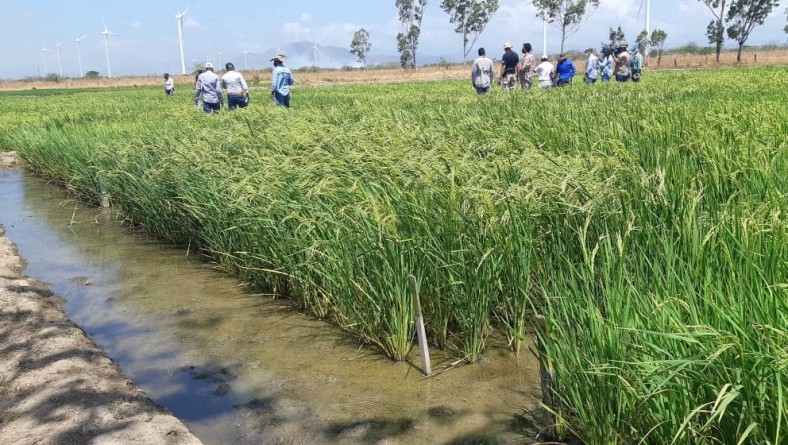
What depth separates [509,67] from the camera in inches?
589

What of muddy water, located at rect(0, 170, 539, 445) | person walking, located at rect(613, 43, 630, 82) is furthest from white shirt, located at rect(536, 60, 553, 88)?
muddy water, located at rect(0, 170, 539, 445)

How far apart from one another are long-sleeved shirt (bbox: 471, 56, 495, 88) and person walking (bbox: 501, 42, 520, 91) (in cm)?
61

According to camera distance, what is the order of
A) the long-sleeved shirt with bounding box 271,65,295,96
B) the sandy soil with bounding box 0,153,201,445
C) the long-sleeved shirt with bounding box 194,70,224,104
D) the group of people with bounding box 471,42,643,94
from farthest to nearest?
the group of people with bounding box 471,42,643,94 < the long-sleeved shirt with bounding box 194,70,224,104 < the long-sleeved shirt with bounding box 271,65,295,96 < the sandy soil with bounding box 0,153,201,445

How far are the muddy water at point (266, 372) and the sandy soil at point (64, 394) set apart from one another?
22 centimetres

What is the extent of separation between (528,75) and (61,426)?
43.9 feet

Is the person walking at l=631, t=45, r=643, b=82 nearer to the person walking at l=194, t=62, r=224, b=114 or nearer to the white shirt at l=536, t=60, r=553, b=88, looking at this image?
the white shirt at l=536, t=60, r=553, b=88

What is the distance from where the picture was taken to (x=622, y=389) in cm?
221

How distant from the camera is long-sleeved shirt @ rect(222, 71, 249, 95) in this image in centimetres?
1298

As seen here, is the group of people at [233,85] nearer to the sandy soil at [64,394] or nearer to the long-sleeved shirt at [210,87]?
the long-sleeved shirt at [210,87]

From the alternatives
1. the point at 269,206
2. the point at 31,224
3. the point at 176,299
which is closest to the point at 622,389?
the point at 269,206

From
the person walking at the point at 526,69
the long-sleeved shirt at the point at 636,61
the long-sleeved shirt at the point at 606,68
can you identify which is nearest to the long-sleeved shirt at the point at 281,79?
the person walking at the point at 526,69

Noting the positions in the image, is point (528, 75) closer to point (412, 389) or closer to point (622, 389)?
point (412, 389)

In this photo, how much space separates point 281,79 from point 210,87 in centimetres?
155

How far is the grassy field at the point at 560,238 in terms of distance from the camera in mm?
2100
